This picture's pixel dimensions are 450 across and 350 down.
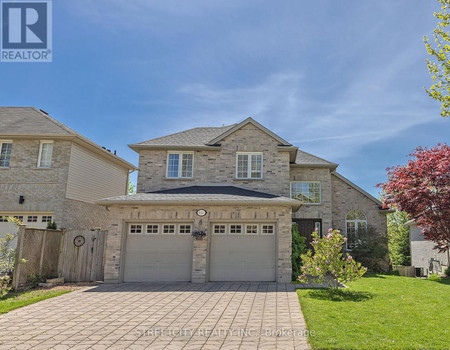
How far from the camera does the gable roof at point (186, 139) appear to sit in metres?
16.5

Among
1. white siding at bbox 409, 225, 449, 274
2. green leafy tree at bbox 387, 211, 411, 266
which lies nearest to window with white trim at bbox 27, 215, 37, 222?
white siding at bbox 409, 225, 449, 274

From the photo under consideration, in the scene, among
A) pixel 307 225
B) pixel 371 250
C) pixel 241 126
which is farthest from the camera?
pixel 307 225

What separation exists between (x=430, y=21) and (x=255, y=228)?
28.2 feet

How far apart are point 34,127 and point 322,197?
1532 centimetres


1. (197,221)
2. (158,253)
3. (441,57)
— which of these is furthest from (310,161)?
(441,57)

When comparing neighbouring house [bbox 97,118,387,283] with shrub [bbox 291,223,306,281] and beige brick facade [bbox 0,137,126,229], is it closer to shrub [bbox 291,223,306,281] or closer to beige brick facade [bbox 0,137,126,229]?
shrub [bbox 291,223,306,281]

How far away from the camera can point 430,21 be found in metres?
8.55

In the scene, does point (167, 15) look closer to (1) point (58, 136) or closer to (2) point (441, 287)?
(1) point (58, 136)

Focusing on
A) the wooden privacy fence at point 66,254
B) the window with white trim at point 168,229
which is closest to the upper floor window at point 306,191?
the window with white trim at point 168,229

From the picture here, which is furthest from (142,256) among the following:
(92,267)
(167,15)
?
(167,15)

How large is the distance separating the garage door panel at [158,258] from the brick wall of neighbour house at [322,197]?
7133 mm

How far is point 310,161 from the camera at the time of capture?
1844cm

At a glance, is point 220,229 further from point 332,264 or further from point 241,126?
point 241,126

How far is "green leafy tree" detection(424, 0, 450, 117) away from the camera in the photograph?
21.8 ft
